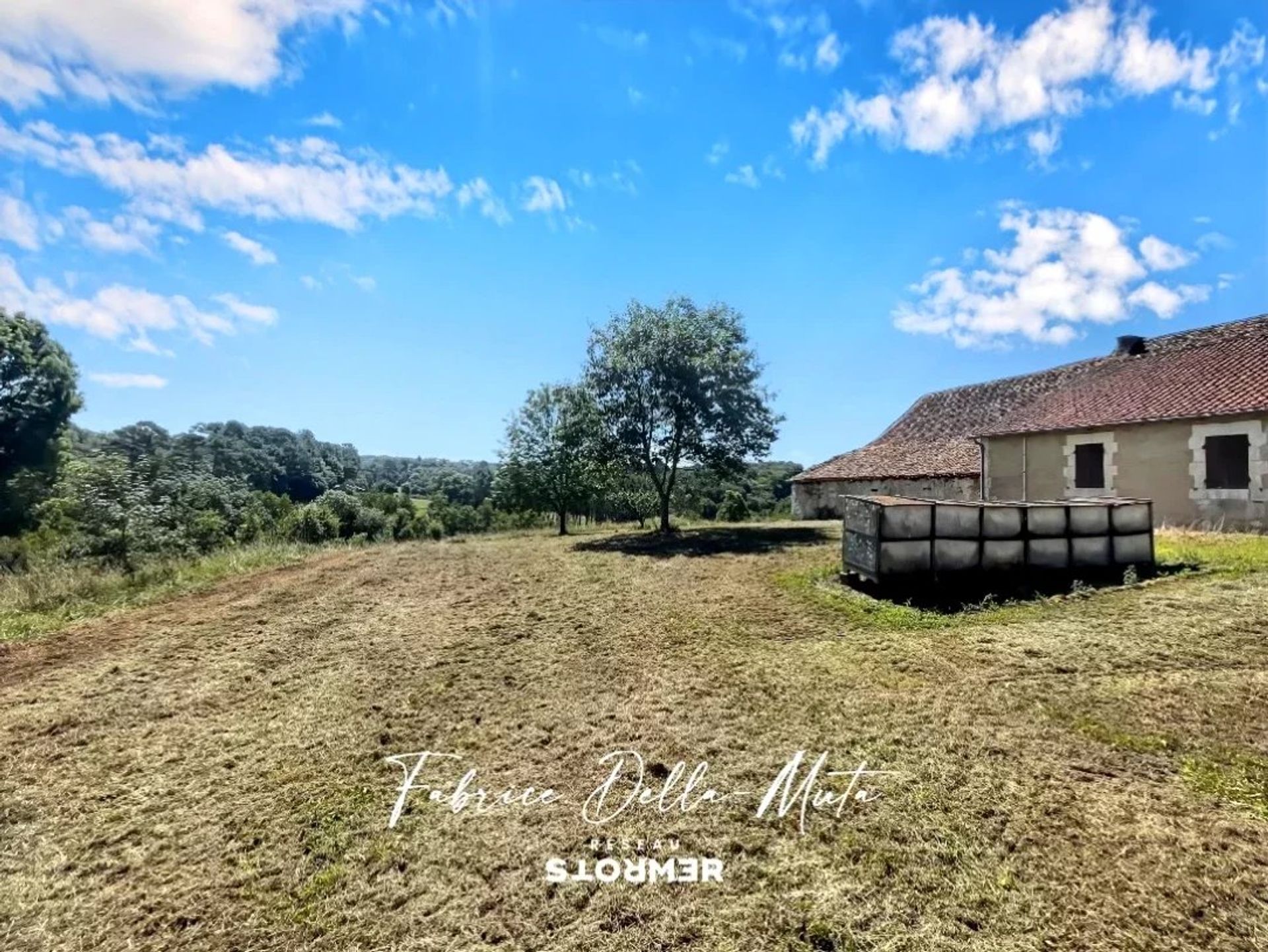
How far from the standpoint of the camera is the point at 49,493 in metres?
25.6

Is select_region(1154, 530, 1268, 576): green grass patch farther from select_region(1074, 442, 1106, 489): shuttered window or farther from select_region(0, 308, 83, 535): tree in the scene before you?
select_region(0, 308, 83, 535): tree

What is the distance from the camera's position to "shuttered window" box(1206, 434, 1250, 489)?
1379cm

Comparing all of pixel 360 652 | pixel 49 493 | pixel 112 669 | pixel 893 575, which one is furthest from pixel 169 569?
pixel 49 493

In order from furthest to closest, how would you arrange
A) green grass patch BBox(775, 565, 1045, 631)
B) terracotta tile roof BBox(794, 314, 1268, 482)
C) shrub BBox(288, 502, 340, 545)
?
shrub BBox(288, 502, 340, 545), terracotta tile roof BBox(794, 314, 1268, 482), green grass patch BBox(775, 565, 1045, 631)

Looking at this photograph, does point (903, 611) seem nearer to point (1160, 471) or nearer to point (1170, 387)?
point (1160, 471)

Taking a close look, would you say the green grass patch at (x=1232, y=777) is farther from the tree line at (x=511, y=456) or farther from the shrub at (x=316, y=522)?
the shrub at (x=316, y=522)

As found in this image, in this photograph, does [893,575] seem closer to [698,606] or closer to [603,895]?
[698,606]

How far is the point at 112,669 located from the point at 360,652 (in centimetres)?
241

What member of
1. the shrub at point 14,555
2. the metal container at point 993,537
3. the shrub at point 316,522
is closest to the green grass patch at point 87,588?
the shrub at point 14,555

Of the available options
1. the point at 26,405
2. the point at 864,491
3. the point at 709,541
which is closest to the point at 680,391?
the point at 709,541

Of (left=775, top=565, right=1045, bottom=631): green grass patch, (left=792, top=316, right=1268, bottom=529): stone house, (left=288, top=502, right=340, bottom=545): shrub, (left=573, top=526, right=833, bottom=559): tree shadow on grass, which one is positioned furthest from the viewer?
(left=288, top=502, right=340, bottom=545): shrub

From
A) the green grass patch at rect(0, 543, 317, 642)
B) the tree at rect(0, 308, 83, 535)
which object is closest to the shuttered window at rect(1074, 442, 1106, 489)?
the green grass patch at rect(0, 543, 317, 642)

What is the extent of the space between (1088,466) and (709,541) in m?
10.3

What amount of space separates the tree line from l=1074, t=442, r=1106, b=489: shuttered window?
8.20 m
